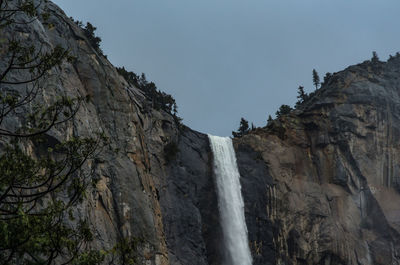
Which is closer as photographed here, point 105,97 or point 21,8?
point 21,8

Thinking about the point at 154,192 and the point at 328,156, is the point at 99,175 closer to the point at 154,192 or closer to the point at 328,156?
the point at 154,192

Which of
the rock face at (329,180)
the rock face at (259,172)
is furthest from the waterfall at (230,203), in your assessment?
the rock face at (329,180)

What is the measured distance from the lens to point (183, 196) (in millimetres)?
42500

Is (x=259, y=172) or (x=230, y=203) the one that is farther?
(x=259, y=172)

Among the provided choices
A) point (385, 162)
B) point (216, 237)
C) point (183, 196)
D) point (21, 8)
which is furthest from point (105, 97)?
point (385, 162)

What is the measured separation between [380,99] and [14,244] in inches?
2192

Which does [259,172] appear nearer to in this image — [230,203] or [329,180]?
[230,203]

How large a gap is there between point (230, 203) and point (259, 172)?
5.77 meters

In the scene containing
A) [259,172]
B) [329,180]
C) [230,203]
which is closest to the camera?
[230,203]

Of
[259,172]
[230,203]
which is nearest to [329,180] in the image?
[259,172]

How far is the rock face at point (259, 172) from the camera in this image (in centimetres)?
3203

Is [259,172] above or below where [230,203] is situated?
above

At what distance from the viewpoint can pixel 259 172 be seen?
161 feet

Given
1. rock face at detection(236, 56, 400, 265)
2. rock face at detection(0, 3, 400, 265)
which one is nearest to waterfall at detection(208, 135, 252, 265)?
rock face at detection(0, 3, 400, 265)
